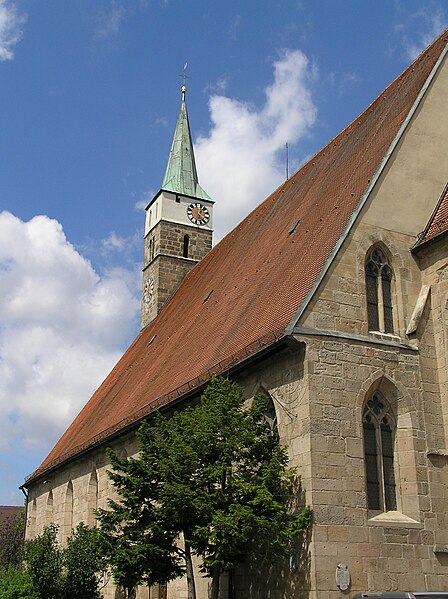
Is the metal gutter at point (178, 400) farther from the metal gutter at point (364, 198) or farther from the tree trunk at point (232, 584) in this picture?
the tree trunk at point (232, 584)

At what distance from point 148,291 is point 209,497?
20423 millimetres

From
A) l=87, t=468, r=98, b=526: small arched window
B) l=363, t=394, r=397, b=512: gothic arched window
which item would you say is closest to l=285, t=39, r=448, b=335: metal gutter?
l=363, t=394, r=397, b=512: gothic arched window

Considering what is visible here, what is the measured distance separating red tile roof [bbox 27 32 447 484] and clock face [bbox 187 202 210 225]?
6.91 metres

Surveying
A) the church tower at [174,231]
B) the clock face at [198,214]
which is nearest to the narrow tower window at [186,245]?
the church tower at [174,231]

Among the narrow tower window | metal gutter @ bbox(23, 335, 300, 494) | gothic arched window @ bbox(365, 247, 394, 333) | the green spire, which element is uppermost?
the green spire

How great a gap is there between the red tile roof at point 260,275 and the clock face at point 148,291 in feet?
16.4

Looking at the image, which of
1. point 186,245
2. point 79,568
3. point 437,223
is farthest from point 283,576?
point 186,245

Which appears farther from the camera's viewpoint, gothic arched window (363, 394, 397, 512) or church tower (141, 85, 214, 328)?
church tower (141, 85, 214, 328)

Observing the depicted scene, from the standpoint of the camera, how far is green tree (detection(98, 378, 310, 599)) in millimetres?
12219

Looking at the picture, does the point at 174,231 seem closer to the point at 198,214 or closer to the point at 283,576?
the point at 198,214

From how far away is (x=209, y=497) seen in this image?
12.4 metres

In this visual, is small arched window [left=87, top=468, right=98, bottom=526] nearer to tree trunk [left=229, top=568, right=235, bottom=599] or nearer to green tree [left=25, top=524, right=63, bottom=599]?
green tree [left=25, top=524, right=63, bottom=599]

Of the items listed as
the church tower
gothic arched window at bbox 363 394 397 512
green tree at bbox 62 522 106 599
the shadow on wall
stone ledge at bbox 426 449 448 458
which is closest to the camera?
the shadow on wall

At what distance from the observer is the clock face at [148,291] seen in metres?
31.9
